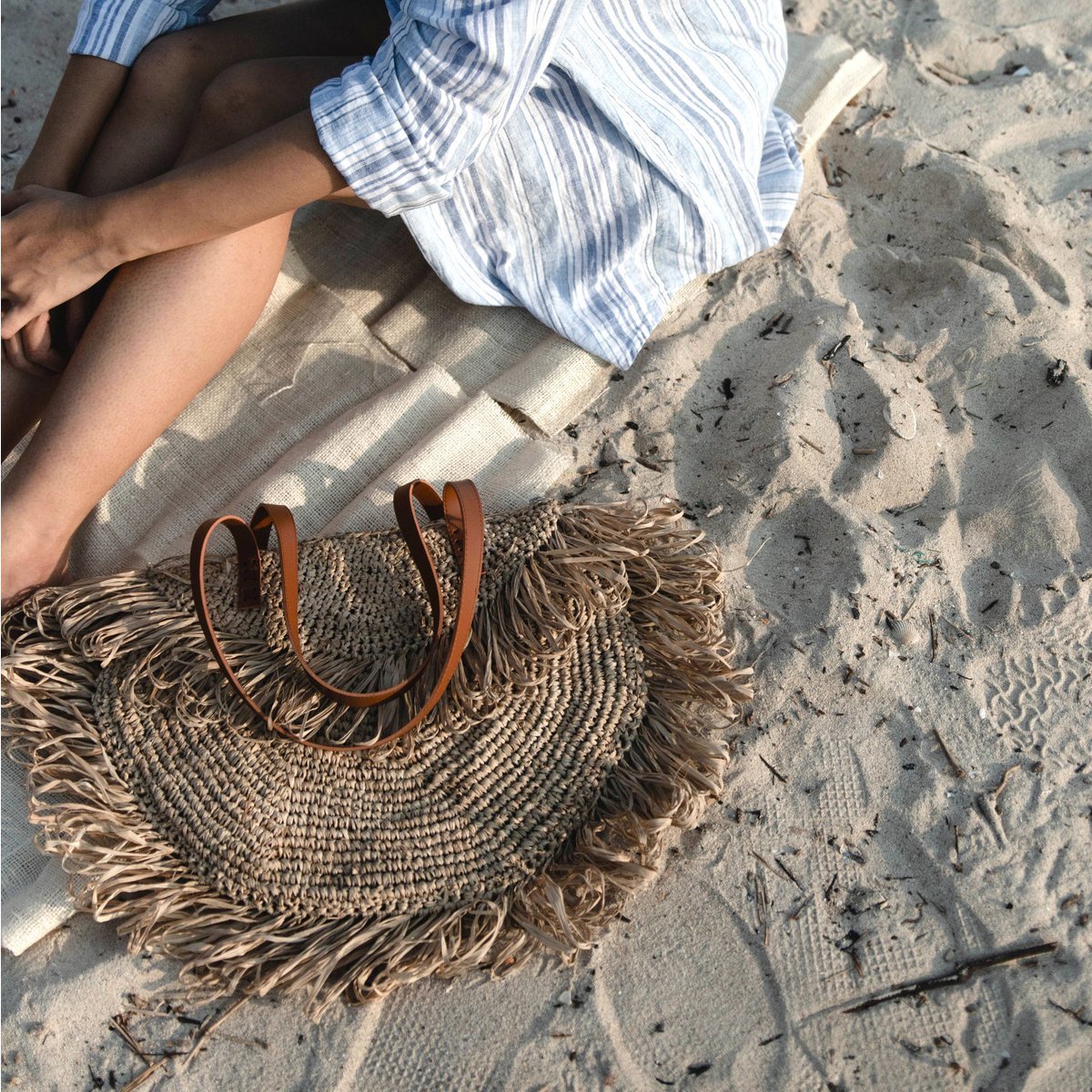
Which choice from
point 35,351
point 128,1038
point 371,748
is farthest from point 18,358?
point 128,1038

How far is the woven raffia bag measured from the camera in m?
1.09

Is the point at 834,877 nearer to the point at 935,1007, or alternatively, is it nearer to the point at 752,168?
the point at 935,1007

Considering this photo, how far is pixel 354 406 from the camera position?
1.47 meters

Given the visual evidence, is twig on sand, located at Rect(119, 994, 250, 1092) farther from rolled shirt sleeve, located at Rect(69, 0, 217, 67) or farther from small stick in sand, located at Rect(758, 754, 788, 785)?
rolled shirt sleeve, located at Rect(69, 0, 217, 67)

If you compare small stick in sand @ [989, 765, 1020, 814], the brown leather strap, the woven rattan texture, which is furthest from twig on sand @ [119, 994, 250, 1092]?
small stick in sand @ [989, 765, 1020, 814]

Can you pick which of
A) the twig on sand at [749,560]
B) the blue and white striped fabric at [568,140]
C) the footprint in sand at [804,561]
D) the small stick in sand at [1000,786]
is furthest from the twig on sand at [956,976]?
the blue and white striped fabric at [568,140]

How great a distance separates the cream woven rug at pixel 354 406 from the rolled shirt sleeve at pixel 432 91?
363 mm

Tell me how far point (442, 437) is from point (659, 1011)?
784 millimetres

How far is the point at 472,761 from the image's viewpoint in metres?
1.13

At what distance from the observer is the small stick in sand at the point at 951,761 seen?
45.6 inches

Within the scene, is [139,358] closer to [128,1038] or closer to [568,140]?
[568,140]

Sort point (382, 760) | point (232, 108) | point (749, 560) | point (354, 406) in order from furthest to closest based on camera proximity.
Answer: point (354, 406), point (749, 560), point (232, 108), point (382, 760)

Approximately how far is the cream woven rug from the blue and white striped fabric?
0.10 m

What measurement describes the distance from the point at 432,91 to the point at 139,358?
19.3 inches
